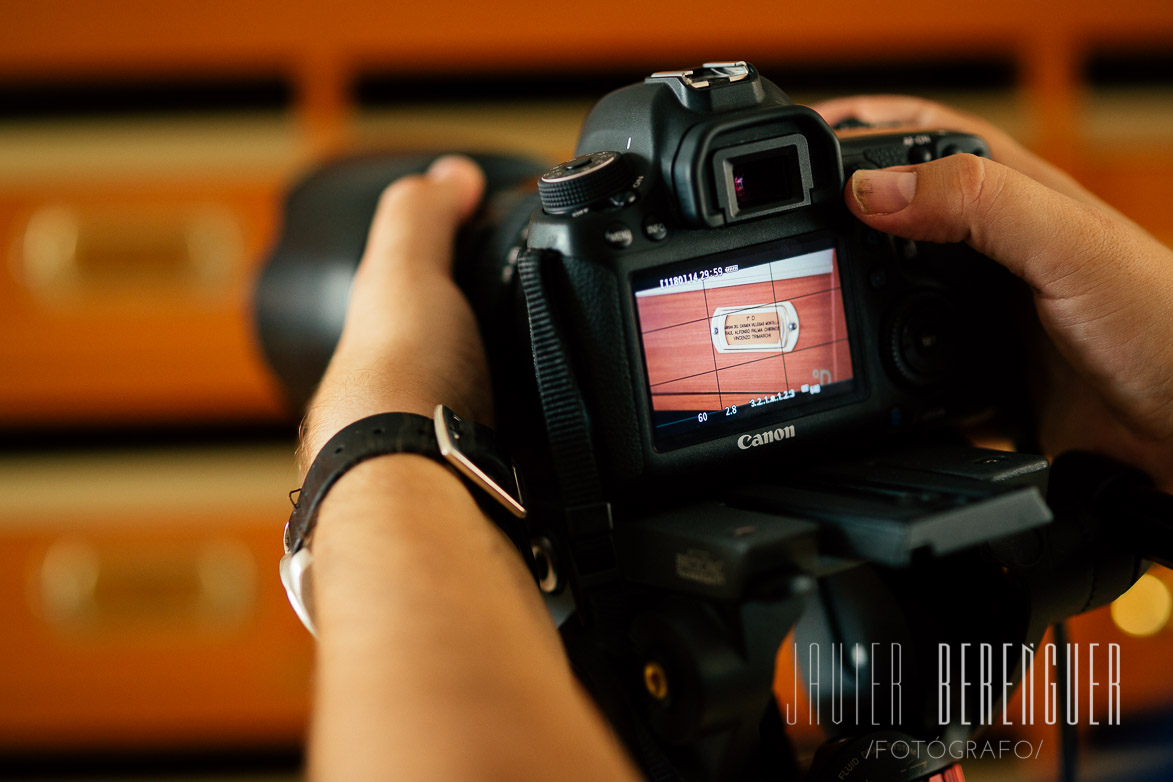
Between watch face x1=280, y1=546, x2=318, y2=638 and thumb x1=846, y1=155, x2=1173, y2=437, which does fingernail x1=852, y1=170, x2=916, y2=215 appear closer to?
thumb x1=846, y1=155, x2=1173, y2=437

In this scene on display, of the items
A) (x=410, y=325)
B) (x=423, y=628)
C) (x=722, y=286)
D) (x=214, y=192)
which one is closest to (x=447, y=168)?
(x=410, y=325)

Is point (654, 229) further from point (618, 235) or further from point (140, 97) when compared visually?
point (140, 97)

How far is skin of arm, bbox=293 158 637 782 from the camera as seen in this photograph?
0.28 metres

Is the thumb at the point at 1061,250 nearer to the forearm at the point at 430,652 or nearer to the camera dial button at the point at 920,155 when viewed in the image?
the camera dial button at the point at 920,155

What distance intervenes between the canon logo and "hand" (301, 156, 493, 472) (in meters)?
0.14

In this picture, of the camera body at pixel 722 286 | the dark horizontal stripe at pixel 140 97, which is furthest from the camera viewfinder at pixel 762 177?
the dark horizontal stripe at pixel 140 97

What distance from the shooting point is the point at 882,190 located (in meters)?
0.45

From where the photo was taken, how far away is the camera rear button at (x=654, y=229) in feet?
1.39

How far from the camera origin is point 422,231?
585mm

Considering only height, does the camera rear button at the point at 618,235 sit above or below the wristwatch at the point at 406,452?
above

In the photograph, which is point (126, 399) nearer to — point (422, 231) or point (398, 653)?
point (422, 231)

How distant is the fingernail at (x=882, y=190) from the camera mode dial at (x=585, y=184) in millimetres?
105

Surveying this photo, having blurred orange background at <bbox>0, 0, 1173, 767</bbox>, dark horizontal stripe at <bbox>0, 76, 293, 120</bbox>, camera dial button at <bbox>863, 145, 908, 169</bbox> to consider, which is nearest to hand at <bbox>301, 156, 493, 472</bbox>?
camera dial button at <bbox>863, 145, 908, 169</bbox>

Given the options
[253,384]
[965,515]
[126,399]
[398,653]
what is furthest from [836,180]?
[126,399]
